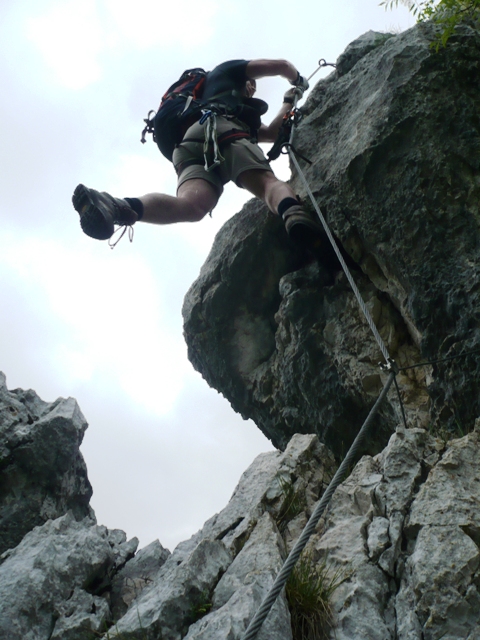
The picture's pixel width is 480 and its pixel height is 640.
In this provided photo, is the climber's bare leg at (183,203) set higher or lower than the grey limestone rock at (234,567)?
higher

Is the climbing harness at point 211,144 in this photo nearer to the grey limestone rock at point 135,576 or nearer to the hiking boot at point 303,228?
the hiking boot at point 303,228

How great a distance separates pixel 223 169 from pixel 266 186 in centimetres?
70

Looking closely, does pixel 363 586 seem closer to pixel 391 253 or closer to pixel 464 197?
pixel 391 253

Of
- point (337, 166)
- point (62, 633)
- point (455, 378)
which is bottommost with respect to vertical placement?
point (62, 633)

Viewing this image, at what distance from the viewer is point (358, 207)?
478 cm

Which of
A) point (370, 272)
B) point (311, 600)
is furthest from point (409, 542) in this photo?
point (370, 272)

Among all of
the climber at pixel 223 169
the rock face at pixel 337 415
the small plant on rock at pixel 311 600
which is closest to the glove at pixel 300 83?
the climber at pixel 223 169

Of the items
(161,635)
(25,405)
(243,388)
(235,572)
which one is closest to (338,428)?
(243,388)

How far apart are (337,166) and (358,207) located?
51 centimetres

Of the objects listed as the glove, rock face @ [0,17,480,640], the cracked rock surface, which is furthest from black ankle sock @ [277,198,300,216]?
the glove

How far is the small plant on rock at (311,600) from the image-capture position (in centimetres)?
269

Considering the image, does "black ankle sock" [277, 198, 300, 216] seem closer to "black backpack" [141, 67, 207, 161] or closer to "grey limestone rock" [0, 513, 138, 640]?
"black backpack" [141, 67, 207, 161]

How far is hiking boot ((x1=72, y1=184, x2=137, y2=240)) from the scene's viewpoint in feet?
14.9

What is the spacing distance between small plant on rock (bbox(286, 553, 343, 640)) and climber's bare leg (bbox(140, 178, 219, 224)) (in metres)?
3.37
